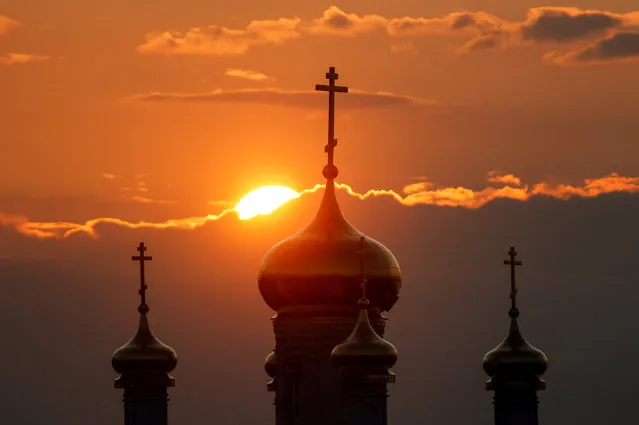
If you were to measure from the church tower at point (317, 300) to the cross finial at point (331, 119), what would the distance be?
0.92 meters

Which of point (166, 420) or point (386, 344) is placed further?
point (166, 420)

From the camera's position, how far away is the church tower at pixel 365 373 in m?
86.2

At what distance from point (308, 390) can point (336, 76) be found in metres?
8.73

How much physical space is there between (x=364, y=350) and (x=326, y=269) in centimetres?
339

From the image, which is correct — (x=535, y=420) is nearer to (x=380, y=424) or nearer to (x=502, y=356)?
(x=502, y=356)

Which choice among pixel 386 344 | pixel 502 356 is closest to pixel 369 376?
pixel 386 344

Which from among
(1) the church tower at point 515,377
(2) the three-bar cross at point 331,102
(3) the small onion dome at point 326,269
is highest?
(2) the three-bar cross at point 331,102

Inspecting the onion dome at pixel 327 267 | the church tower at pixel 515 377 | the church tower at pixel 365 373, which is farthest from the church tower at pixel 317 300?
the church tower at pixel 515 377

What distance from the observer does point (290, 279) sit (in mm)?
89500

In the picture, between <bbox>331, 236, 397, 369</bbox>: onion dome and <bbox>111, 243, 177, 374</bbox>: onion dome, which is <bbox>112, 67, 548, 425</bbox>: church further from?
<bbox>111, 243, 177, 374</bbox>: onion dome

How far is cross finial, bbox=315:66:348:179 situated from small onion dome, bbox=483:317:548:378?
7.34m

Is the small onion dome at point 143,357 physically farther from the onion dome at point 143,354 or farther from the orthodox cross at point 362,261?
the orthodox cross at point 362,261

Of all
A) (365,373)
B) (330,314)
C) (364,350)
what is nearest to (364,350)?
(364,350)

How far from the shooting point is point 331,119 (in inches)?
3575
